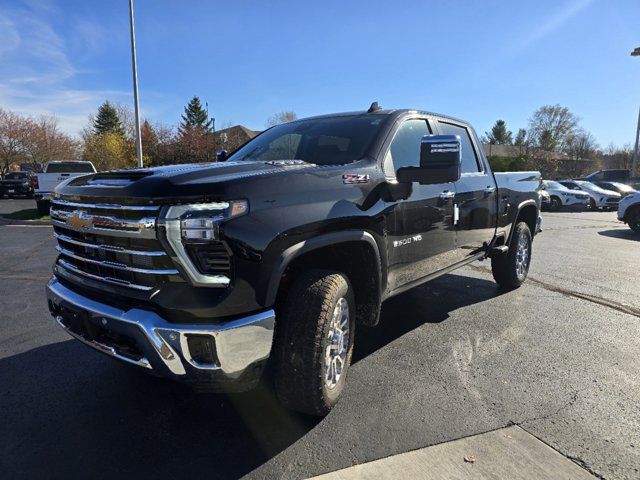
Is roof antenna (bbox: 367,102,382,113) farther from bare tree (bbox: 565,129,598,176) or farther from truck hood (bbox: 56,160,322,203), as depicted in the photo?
bare tree (bbox: 565,129,598,176)

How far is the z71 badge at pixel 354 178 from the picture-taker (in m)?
2.79

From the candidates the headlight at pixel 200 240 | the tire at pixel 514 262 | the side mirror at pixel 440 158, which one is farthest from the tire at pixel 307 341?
the tire at pixel 514 262

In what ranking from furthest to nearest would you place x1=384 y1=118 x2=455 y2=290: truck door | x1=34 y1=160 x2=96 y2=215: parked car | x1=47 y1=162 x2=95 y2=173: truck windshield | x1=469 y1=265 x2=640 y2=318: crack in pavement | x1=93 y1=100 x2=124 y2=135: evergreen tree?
x1=93 y1=100 x2=124 y2=135: evergreen tree, x1=47 y1=162 x2=95 y2=173: truck windshield, x1=34 y1=160 x2=96 y2=215: parked car, x1=469 y1=265 x2=640 y2=318: crack in pavement, x1=384 y1=118 x2=455 y2=290: truck door

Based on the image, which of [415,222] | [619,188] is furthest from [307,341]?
[619,188]

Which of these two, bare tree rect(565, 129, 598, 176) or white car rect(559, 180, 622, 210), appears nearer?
white car rect(559, 180, 622, 210)

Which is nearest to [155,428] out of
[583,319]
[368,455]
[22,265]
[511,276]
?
[368,455]

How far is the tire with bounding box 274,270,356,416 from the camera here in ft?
8.18

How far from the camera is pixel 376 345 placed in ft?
13.1

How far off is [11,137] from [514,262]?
176ft

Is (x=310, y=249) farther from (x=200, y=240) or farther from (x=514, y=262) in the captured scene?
(x=514, y=262)

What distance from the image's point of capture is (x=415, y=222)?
11.2 feet

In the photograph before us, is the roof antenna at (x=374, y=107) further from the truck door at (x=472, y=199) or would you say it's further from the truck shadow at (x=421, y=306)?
the truck shadow at (x=421, y=306)

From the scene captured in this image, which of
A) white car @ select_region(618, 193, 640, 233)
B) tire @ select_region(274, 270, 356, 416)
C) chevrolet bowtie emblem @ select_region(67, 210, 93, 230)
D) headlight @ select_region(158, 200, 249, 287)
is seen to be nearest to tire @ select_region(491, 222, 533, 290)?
tire @ select_region(274, 270, 356, 416)

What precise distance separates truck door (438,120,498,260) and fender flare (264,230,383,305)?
4.88ft
